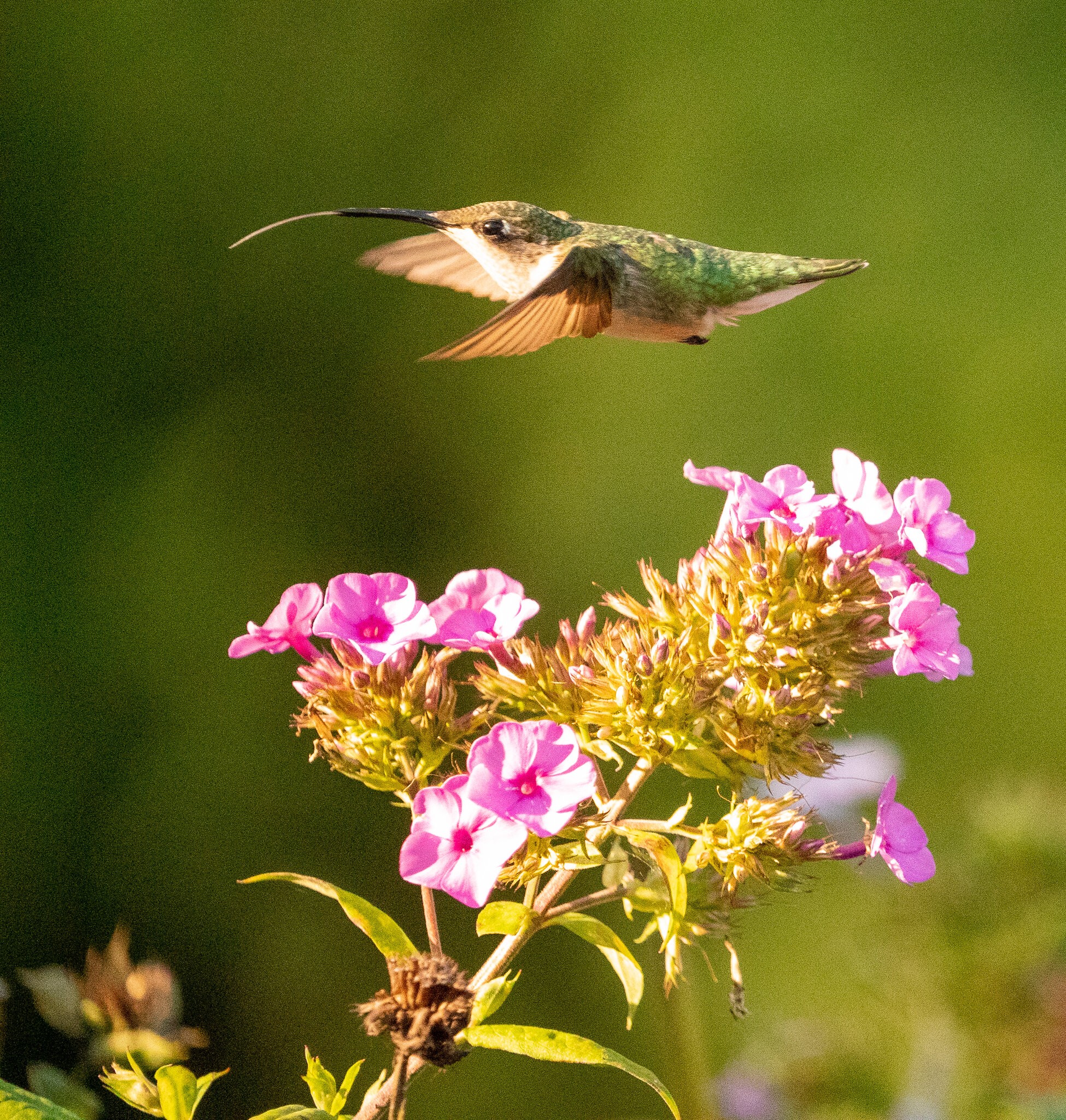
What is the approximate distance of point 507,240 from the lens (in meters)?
2.17

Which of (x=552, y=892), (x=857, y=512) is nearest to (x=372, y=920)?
(x=552, y=892)

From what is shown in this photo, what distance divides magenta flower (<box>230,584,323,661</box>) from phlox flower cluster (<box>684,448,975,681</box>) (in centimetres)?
45

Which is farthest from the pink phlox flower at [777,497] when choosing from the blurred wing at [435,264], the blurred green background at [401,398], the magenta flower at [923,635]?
the blurred green background at [401,398]

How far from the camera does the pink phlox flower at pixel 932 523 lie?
4.15ft

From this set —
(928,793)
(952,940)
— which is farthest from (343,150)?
(952,940)

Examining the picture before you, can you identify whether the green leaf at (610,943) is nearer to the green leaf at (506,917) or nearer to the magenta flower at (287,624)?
the green leaf at (506,917)

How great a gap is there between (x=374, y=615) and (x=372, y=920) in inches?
11.6

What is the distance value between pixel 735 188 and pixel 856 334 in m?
0.85

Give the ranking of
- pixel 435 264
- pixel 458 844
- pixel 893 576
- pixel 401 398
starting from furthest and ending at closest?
pixel 401 398 < pixel 435 264 < pixel 893 576 < pixel 458 844

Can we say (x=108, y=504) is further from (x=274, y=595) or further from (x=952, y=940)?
(x=952, y=940)

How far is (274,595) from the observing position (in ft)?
16.3

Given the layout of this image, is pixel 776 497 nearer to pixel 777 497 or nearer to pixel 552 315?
pixel 777 497

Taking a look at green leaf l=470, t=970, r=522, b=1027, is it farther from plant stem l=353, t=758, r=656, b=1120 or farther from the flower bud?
the flower bud

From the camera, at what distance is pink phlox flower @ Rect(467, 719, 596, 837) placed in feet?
3.57
